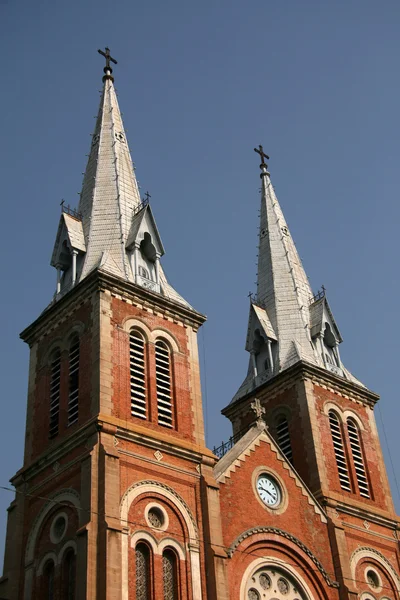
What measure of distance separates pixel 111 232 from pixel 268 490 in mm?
13150

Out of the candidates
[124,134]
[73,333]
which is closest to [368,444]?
[73,333]

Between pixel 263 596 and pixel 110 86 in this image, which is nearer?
pixel 263 596

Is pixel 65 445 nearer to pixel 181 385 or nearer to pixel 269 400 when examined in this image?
pixel 181 385

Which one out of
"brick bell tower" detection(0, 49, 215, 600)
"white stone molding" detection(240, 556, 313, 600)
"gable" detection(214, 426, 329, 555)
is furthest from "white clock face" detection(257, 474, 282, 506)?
"brick bell tower" detection(0, 49, 215, 600)

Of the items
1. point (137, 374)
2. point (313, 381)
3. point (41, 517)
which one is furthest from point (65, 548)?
point (313, 381)

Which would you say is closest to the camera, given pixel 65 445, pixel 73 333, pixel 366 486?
pixel 65 445

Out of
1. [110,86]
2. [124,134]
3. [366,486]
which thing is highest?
[110,86]

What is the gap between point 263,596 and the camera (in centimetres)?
3497

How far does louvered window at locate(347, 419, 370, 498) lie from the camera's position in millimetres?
43156

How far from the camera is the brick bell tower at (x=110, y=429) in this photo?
31797 mm

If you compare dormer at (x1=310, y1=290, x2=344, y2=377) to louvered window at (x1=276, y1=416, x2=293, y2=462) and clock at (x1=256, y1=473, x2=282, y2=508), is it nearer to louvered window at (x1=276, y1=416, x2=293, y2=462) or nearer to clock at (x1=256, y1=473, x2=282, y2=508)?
louvered window at (x1=276, y1=416, x2=293, y2=462)

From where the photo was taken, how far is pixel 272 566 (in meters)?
36.0

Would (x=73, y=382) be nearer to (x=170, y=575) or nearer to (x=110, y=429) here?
(x=110, y=429)

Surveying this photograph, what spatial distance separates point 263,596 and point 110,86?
91.1 ft
